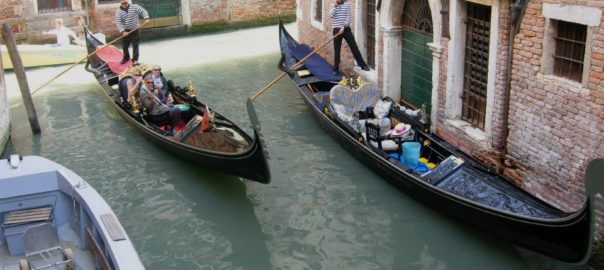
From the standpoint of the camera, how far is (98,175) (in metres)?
→ 5.74

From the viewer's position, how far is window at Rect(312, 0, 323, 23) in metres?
8.59

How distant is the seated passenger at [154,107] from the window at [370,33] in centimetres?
219

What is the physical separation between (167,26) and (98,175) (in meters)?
6.64

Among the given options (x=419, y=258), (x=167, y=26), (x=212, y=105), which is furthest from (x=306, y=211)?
(x=167, y=26)

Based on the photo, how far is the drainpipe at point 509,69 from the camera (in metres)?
4.45

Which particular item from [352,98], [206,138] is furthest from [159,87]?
[352,98]

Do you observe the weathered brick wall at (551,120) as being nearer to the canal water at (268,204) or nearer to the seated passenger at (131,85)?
the canal water at (268,204)

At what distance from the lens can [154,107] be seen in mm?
6184

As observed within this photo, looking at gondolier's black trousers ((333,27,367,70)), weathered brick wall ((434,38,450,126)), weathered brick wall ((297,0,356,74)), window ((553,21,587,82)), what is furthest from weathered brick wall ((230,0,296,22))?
window ((553,21,587,82))

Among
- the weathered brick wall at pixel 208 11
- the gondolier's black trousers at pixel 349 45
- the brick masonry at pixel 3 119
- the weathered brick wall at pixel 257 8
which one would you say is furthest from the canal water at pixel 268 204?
the weathered brick wall at pixel 257 8

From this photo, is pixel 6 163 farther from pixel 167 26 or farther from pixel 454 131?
pixel 167 26

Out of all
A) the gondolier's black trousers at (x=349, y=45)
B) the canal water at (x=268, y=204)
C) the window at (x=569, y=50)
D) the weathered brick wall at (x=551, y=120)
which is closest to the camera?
the weathered brick wall at (x=551, y=120)

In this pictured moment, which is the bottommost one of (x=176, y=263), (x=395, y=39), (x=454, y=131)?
(x=176, y=263)

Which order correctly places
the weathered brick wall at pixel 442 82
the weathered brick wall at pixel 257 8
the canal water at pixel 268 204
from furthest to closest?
the weathered brick wall at pixel 257 8 → the weathered brick wall at pixel 442 82 → the canal water at pixel 268 204
